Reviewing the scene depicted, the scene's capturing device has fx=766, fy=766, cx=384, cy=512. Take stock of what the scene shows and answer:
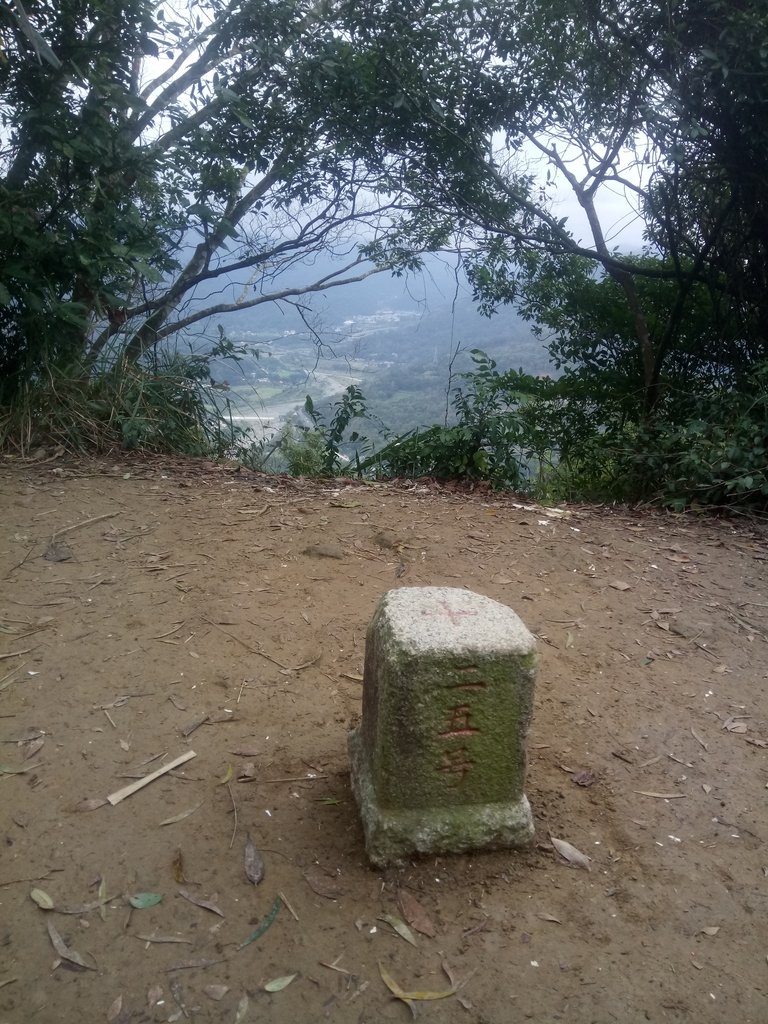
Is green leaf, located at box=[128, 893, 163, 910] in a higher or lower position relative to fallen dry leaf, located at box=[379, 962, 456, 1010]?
higher

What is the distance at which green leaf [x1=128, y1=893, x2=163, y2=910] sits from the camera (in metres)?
2.01

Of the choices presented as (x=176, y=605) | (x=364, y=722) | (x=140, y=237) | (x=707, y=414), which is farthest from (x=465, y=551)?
(x=140, y=237)

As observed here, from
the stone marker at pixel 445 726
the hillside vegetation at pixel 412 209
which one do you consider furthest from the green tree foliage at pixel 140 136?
the stone marker at pixel 445 726

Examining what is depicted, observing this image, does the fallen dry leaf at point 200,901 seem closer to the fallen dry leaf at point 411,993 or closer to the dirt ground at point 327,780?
the dirt ground at point 327,780

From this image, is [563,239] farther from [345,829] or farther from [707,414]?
[345,829]

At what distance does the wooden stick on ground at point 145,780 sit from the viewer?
2379 millimetres

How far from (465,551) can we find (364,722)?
6.13 ft

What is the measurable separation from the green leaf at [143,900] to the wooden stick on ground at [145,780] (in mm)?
383

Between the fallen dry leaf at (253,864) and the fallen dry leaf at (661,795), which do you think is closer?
the fallen dry leaf at (253,864)

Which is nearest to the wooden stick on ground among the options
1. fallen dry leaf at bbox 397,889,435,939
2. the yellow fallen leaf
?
fallen dry leaf at bbox 397,889,435,939

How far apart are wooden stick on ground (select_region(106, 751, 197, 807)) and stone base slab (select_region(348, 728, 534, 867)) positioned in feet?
2.21

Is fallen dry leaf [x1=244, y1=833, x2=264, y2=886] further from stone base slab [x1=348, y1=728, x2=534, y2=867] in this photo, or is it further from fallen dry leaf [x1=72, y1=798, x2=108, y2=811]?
fallen dry leaf [x1=72, y1=798, x2=108, y2=811]

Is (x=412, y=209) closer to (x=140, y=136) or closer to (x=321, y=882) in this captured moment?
(x=140, y=136)

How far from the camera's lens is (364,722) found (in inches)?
94.5
